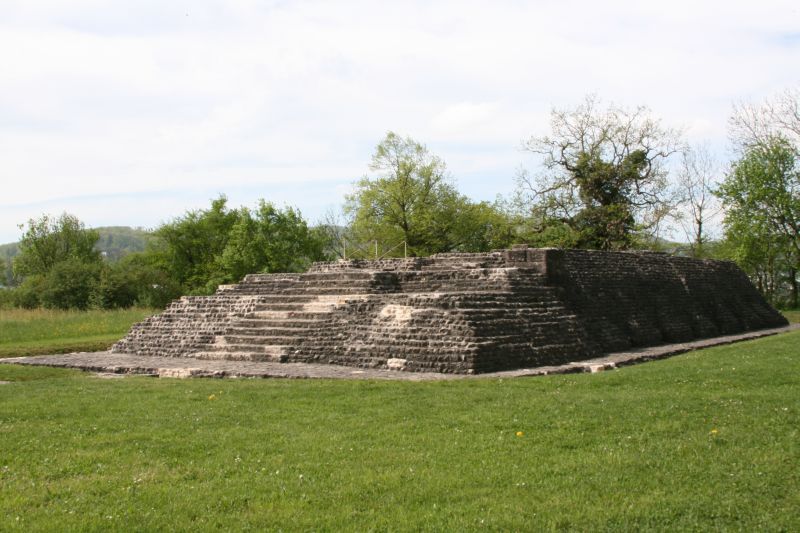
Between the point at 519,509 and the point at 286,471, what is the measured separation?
2.03 meters

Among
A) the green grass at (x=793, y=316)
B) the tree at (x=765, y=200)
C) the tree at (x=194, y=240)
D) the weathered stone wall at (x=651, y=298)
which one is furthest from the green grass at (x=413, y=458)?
the tree at (x=194, y=240)

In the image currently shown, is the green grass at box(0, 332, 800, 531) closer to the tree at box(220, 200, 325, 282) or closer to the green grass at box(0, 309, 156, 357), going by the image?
the green grass at box(0, 309, 156, 357)

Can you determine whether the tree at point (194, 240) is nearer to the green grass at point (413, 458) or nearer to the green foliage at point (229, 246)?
the green foliage at point (229, 246)

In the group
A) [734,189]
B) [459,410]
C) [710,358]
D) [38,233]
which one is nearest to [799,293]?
[734,189]

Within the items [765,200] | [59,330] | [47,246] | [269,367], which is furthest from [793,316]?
[47,246]

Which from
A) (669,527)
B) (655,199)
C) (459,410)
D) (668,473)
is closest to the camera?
(669,527)

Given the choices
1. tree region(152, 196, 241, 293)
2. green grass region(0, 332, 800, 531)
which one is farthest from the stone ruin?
tree region(152, 196, 241, 293)

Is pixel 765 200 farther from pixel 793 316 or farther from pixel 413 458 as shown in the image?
pixel 413 458

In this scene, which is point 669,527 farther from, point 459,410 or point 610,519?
point 459,410

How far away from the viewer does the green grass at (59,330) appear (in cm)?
2072

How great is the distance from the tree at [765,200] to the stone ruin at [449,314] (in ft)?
47.5

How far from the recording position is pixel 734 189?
35.6 metres

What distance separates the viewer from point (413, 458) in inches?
251

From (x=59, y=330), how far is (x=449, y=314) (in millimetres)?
17451
